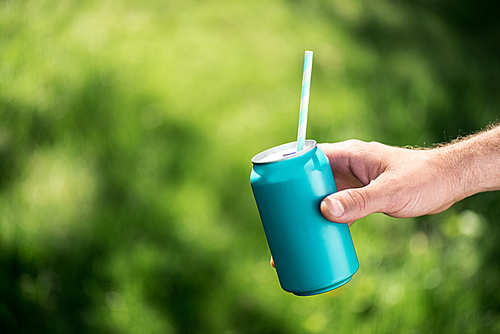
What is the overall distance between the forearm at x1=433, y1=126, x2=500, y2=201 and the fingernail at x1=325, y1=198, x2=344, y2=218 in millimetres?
550

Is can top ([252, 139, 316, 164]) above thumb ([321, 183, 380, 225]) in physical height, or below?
above

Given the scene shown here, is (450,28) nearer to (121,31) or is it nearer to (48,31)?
(121,31)

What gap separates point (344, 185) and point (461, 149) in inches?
18.6

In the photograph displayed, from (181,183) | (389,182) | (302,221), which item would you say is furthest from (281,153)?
(181,183)

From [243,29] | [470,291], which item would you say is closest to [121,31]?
[243,29]

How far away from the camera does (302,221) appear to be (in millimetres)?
1275

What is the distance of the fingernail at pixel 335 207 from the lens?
126cm

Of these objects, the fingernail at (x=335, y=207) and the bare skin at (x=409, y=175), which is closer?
the fingernail at (x=335, y=207)

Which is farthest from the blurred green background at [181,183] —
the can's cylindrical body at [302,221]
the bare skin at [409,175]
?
the can's cylindrical body at [302,221]

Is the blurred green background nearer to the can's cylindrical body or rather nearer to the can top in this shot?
the can's cylindrical body

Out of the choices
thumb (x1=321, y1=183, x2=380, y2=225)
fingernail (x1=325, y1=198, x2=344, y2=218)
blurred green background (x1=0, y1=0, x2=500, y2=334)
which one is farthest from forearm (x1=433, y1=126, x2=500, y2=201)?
blurred green background (x1=0, y1=0, x2=500, y2=334)

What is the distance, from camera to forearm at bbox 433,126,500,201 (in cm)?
161

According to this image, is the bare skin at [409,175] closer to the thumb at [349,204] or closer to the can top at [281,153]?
the thumb at [349,204]

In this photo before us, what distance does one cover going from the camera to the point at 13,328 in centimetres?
246
